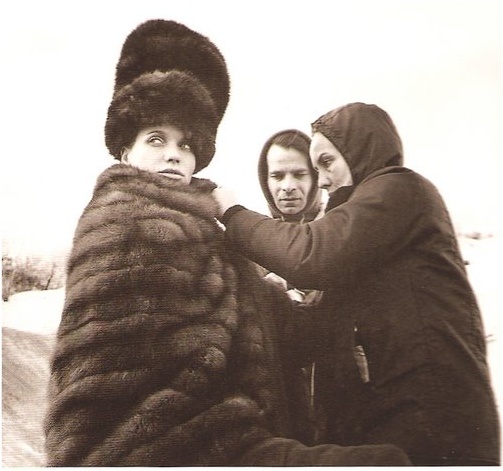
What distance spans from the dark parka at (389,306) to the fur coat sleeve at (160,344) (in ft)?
0.38

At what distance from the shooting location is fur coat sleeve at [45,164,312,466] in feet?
6.39

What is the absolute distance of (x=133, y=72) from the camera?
2.11 metres

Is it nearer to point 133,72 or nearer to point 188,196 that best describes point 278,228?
point 188,196

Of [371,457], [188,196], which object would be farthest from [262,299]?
[371,457]

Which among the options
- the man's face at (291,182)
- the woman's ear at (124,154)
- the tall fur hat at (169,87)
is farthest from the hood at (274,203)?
the woman's ear at (124,154)

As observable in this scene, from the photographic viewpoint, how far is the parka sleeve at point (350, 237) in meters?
2.00

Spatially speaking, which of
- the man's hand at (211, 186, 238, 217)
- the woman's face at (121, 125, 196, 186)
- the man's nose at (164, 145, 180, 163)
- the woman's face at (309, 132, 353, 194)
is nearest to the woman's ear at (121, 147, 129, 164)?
the woman's face at (121, 125, 196, 186)

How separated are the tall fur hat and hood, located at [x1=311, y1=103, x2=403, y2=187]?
30 centimetres

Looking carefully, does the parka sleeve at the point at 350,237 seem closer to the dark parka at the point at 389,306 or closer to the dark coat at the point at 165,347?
the dark parka at the point at 389,306

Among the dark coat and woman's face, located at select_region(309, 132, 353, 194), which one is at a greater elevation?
woman's face, located at select_region(309, 132, 353, 194)

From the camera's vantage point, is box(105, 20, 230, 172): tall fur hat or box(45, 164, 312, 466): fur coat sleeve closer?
box(45, 164, 312, 466): fur coat sleeve

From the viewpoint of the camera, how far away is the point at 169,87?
2080mm

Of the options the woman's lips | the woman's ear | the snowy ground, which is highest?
the woman's ear

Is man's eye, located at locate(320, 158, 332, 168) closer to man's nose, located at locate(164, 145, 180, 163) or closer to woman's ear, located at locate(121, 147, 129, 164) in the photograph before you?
man's nose, located at locate(164, 145, 180, 163)
